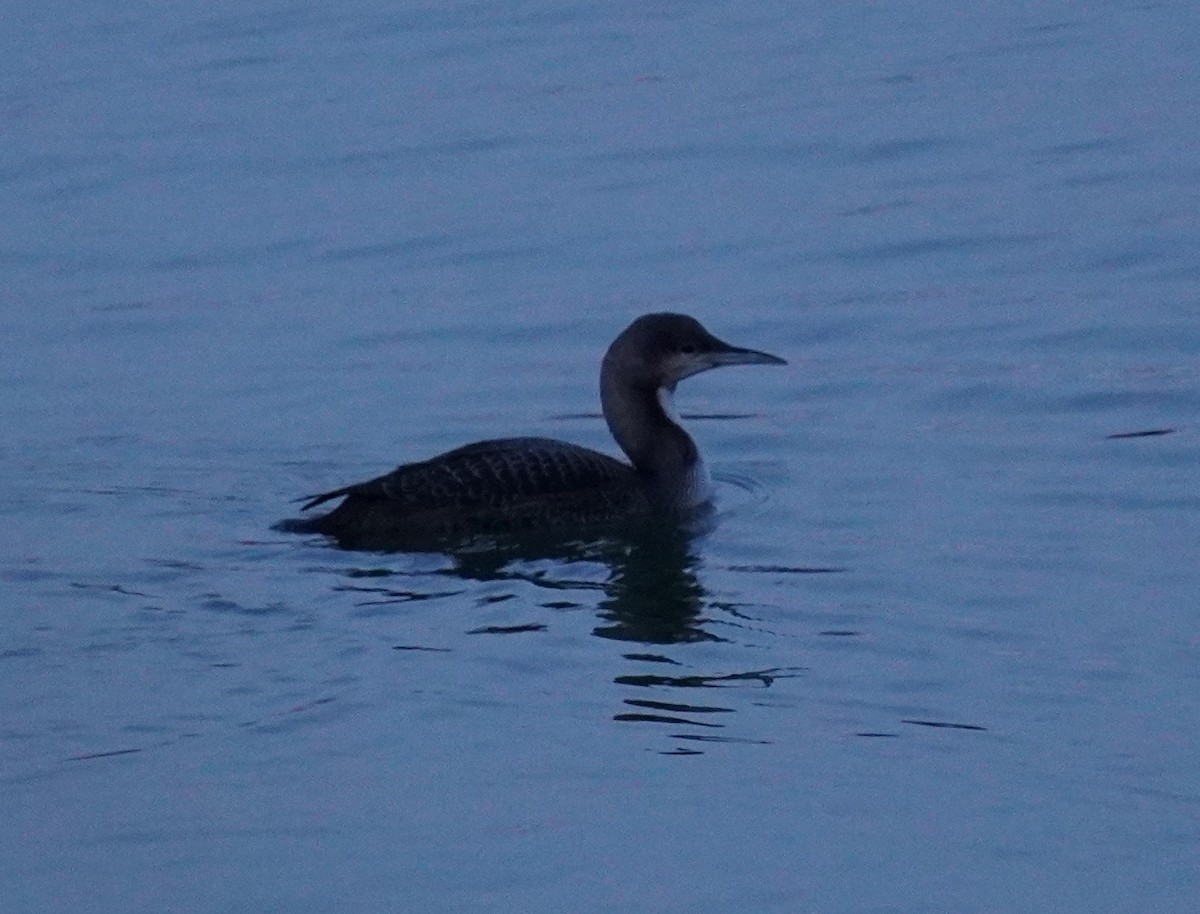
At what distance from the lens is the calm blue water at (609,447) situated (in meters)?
6.39

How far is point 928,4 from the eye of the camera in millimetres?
17875

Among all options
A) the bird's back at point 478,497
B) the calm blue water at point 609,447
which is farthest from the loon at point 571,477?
the calm blue water at point 609,447

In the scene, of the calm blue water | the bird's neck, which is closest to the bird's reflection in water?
the calm blue water

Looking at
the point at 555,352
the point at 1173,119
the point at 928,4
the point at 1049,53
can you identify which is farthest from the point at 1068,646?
the point at 928,4

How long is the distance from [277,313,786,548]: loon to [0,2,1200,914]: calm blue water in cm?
21

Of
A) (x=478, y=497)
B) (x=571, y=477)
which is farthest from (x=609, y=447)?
(x=478, y=497)

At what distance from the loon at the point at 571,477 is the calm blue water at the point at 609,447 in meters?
0.21

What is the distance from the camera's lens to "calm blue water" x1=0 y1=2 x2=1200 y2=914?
6.39m

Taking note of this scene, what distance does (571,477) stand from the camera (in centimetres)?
920

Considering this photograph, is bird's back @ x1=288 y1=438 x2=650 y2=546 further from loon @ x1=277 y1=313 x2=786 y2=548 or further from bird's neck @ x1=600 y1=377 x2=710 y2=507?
bird's neck @ x1=600 y1=377 x2=710 y2=507

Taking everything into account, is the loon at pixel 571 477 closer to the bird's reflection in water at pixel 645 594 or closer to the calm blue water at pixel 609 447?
the bird's reflection in water at pixel 645 594

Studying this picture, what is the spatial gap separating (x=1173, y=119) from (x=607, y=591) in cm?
697

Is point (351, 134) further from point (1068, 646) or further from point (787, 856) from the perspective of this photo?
point (787, 856)

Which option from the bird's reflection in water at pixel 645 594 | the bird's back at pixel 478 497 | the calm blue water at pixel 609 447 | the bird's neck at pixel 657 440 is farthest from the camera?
the bird's neck at pixel 657 440
